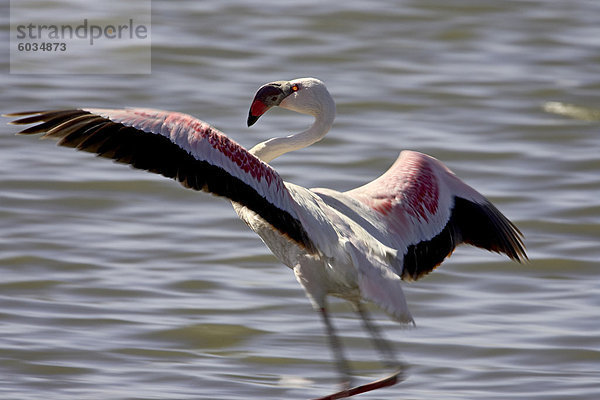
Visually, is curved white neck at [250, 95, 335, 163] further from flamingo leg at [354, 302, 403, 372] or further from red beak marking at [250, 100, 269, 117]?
flamingo leg at [354, 302, 403, 372]

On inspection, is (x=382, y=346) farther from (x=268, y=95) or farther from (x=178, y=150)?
(x=178, y=150)

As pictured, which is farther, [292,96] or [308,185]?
[308,185]

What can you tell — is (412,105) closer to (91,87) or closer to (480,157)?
(480,157)

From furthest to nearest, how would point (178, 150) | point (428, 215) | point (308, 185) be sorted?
point (308, 185) → point (428, 215) → point (178, 150)

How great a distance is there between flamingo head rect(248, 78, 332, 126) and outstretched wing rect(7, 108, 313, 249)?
2.56 ft

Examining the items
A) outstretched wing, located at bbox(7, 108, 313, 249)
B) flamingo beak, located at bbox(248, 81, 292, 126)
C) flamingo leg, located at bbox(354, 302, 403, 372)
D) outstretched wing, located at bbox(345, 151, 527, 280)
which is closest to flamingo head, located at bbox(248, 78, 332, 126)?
flamingo beak, located at bbox(248, 81, 292, 126)

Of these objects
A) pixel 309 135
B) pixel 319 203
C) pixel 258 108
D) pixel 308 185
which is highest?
pixel 258 108

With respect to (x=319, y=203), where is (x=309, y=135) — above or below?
above

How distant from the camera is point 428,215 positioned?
5.55m

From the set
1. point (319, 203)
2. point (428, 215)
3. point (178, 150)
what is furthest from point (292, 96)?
point (178, 150)

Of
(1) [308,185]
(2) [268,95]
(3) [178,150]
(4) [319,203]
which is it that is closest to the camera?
(3) [178,150]

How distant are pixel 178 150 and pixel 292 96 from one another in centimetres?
115

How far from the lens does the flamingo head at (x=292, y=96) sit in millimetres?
5359

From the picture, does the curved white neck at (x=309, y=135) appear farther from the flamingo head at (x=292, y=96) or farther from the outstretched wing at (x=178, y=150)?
the outstretched wing at (x=178, y=150)
